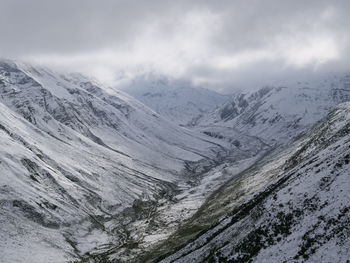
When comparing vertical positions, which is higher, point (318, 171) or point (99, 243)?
point (318, 171)

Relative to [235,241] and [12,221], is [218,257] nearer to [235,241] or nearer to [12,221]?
[235,241]

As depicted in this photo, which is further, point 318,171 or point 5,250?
point 5,250

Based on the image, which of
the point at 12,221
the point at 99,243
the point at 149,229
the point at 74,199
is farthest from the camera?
the point at 74,199

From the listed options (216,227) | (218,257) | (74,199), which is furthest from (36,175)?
(218,257)

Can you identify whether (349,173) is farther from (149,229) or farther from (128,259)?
(149,229)

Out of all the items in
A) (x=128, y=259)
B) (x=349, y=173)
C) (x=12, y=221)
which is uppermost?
(x=349, y=173)

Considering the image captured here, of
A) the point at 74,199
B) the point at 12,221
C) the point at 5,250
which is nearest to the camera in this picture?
the point at 5,250

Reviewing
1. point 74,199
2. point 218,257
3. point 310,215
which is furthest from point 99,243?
point 310,215

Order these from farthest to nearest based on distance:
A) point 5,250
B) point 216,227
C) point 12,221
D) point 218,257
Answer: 1. point 12,221
2. point 5,250
3. point 216,227
4. point 218,257

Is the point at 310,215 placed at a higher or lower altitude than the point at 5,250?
higher
